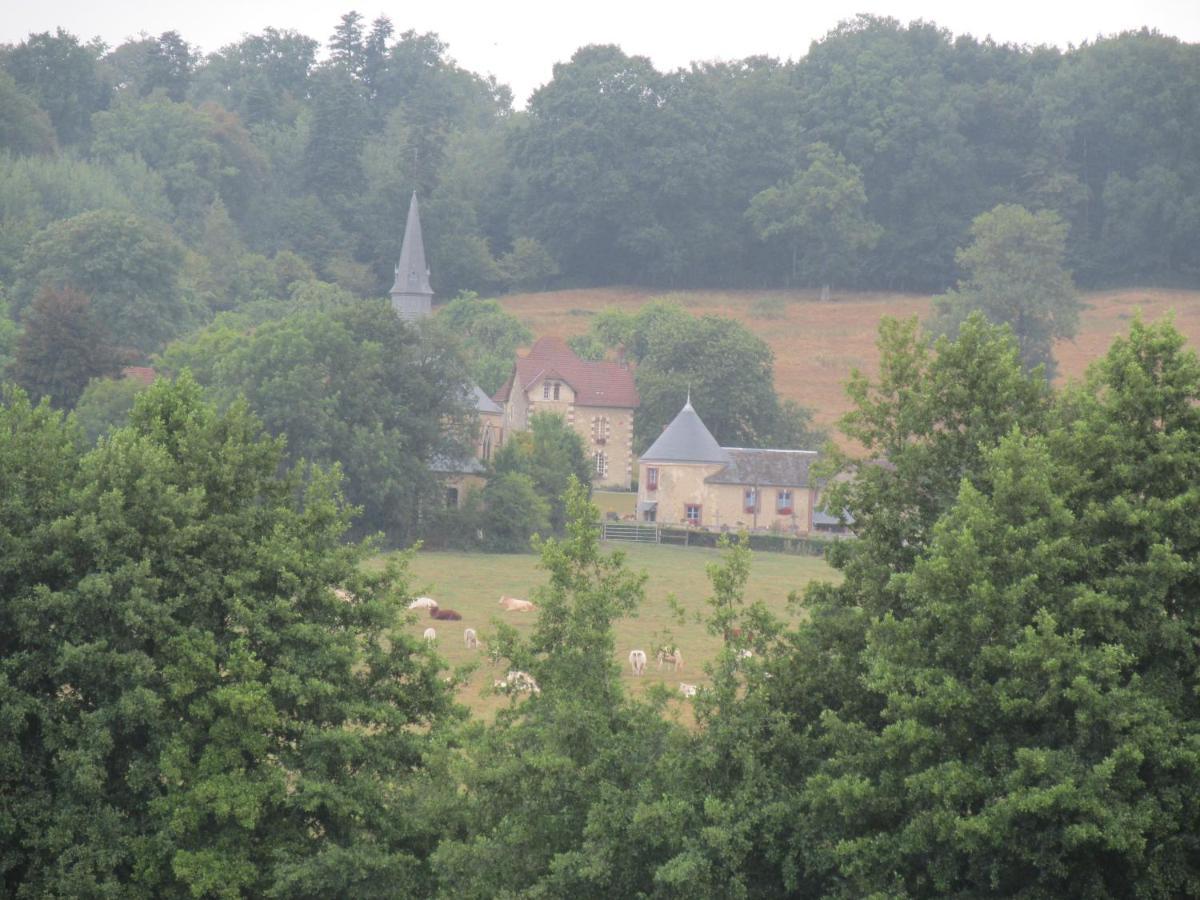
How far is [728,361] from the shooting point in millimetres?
85812

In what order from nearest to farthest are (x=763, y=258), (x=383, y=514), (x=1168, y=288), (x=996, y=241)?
(x=383, y=514), (x=996, y=241), (x=1168, y=288), (x=763, y=258)

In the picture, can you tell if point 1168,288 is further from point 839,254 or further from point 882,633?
point 882,633

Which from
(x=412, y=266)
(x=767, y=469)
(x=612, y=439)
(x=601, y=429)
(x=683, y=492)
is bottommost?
(x=683, y=492)

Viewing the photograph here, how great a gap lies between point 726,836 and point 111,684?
8.50 metres

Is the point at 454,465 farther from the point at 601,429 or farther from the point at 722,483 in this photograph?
the point at 601,429

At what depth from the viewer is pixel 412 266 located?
103 meters

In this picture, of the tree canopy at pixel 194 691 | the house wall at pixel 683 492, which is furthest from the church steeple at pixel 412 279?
the tree canopy at pixel 194 691

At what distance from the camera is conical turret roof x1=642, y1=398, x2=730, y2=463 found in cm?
7706

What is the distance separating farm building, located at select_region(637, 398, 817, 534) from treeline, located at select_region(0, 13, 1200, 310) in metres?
44.3

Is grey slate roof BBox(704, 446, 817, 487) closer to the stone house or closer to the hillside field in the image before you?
the stone house

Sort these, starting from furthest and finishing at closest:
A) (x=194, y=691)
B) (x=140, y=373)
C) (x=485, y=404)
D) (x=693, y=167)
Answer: (x=693, y=167) → (x=485, y=404) → (x=140, y=373) → (x=194, y=691)

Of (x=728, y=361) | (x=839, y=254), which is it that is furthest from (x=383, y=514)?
(x=839, y=254)

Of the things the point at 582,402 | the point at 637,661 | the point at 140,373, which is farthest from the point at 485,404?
the point at 637,661

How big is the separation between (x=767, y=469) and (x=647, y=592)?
21.8 metres
